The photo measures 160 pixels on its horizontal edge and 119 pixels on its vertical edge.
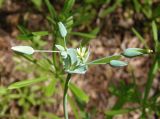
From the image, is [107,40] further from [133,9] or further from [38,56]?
[38,56]

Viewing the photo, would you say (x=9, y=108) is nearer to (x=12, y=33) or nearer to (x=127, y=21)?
(x=12, y=33)

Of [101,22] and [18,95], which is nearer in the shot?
[18,95]

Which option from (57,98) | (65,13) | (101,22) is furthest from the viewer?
(101,22)

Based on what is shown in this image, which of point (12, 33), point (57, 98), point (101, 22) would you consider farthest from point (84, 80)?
point (12, 33)

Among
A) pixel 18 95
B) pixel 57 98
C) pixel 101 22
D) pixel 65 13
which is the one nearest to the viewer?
pixel 65 13

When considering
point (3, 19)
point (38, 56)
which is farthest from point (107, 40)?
point (3, 19)

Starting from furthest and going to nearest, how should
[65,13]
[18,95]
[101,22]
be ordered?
[101,22]
[18,95]
[65,13]

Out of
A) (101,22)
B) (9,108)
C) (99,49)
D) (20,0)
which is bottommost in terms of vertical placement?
(9,108)

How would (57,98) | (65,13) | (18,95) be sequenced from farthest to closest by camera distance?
(57,98)
(18,95)
(65,13)

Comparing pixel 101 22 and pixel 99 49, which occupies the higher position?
pixel 101 22
